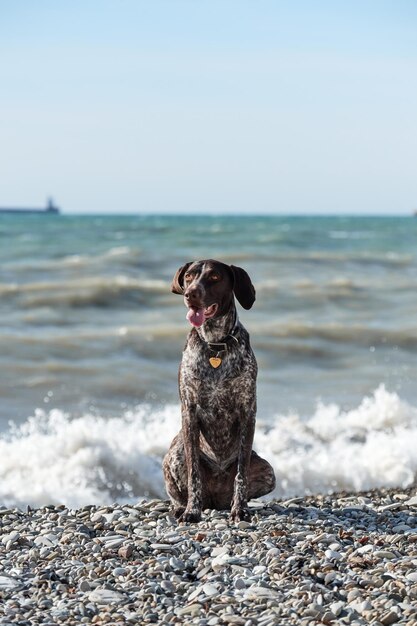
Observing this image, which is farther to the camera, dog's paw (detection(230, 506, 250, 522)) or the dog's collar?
dog's paw (detection(230, 506, 250, 522))

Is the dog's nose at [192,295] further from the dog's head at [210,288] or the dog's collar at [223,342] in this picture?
the dog's collar at [223,342]

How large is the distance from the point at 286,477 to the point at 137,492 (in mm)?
1476

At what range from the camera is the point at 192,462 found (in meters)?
6.24

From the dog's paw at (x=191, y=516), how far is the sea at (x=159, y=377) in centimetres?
292

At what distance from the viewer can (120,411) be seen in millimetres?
11641

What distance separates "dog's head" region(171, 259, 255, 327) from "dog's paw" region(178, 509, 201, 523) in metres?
1.24

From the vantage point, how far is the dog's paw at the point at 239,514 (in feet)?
20.3

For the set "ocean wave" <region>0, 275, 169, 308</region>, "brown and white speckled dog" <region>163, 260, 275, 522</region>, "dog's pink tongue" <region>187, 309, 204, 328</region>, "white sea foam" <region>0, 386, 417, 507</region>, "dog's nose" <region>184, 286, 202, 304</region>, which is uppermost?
"dog's nose" <region>184, 286, 202, 304</region>

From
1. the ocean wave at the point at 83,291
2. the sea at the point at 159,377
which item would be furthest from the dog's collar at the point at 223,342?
the ocean wave at the point at 83,291

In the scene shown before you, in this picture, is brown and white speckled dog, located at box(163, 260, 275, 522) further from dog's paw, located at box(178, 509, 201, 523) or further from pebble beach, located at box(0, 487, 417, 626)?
pebble beach, located at box(0, 487, 417, 626)

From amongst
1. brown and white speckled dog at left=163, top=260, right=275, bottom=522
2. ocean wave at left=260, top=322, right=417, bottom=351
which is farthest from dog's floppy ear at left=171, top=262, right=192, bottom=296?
ocean wave at left=260, top=322, right=417, bottom=351

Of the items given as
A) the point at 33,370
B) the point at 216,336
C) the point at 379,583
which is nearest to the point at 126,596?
the point at 379,583

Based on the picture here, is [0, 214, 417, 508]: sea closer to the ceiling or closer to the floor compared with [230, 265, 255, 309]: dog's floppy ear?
closer to the floor

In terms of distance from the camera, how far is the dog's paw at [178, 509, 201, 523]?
6234mm
